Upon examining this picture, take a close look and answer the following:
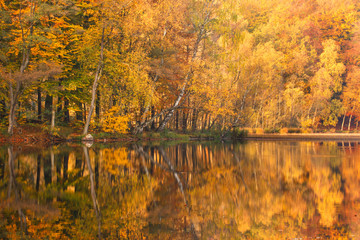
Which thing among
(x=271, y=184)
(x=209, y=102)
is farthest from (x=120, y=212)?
(x=209, y=102)

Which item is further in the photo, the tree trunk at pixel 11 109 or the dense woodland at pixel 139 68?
the dense woodland at pixel 139 68

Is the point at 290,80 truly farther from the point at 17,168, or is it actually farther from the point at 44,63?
the point at 17,168

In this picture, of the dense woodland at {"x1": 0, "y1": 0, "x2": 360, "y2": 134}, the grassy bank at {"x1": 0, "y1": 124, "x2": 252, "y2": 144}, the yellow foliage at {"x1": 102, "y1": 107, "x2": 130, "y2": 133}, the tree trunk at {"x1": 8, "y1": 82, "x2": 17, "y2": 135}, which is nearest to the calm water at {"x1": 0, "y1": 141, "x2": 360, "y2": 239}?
the tree trunk at {"x1": 8, "y1": 82, "x2": 17, "y2": 135}

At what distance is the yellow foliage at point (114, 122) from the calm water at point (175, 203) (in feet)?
55.0

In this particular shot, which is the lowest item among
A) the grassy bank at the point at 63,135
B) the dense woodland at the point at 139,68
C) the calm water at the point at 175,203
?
the calm water at the point at 175,203

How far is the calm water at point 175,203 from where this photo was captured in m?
5.53

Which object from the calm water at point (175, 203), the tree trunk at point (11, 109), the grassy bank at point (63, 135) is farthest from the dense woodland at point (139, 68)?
the calm water at point (175, 203)

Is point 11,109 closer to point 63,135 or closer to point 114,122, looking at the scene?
point 63,135

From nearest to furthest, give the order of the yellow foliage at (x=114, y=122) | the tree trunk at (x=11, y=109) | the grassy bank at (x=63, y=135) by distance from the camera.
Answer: the tree trunk at (x=11, y=109) → the grassy bank at (x=63, y=135) → the yellow foliage at (x=114, y=122)

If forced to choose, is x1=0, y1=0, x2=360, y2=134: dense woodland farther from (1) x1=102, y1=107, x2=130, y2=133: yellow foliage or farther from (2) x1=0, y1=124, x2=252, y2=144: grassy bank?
(2) x1=0, y1=124, x2=252, y2=144: grassy bank

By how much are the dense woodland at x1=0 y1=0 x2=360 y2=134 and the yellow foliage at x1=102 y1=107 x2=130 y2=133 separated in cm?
8

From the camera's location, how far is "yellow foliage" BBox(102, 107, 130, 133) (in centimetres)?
2945

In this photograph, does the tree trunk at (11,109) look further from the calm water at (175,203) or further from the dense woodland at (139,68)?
the calm water at (175,203)

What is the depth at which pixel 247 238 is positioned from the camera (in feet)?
17.3
